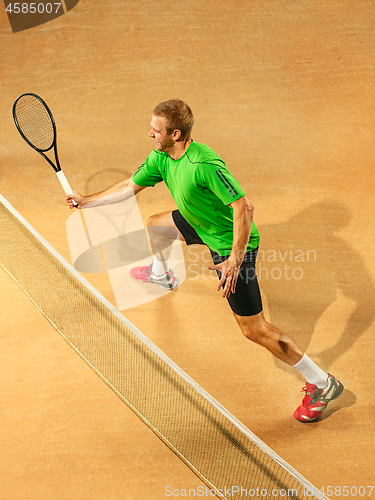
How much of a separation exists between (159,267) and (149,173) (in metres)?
0.99

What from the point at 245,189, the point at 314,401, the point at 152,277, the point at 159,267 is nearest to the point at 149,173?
the point at 159,267

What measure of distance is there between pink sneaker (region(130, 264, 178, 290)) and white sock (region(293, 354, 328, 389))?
4.77ft

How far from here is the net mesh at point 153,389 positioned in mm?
2875

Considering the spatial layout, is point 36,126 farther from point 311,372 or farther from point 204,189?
point 311,372

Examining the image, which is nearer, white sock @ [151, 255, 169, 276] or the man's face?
the man's face

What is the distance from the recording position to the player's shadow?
3.75 meters

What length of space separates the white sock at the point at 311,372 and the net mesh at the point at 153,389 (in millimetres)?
592

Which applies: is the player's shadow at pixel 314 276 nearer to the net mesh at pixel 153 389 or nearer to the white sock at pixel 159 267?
the net mesh at pixel 153 389

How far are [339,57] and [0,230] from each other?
Answer: 15.1 ft

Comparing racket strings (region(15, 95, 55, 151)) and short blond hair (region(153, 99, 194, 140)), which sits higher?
racket strings (region(15, 95, 55, 151))

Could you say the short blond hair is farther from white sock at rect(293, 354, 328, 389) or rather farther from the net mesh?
white sock at rect(293, 354, 328, 389)

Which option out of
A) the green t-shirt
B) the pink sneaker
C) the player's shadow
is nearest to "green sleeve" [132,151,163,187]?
the green t-shirt

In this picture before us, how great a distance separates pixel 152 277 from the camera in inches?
161

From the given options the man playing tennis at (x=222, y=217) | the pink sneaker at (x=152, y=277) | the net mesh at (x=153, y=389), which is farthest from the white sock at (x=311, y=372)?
the pink sneaker at (x=152, y=277)
